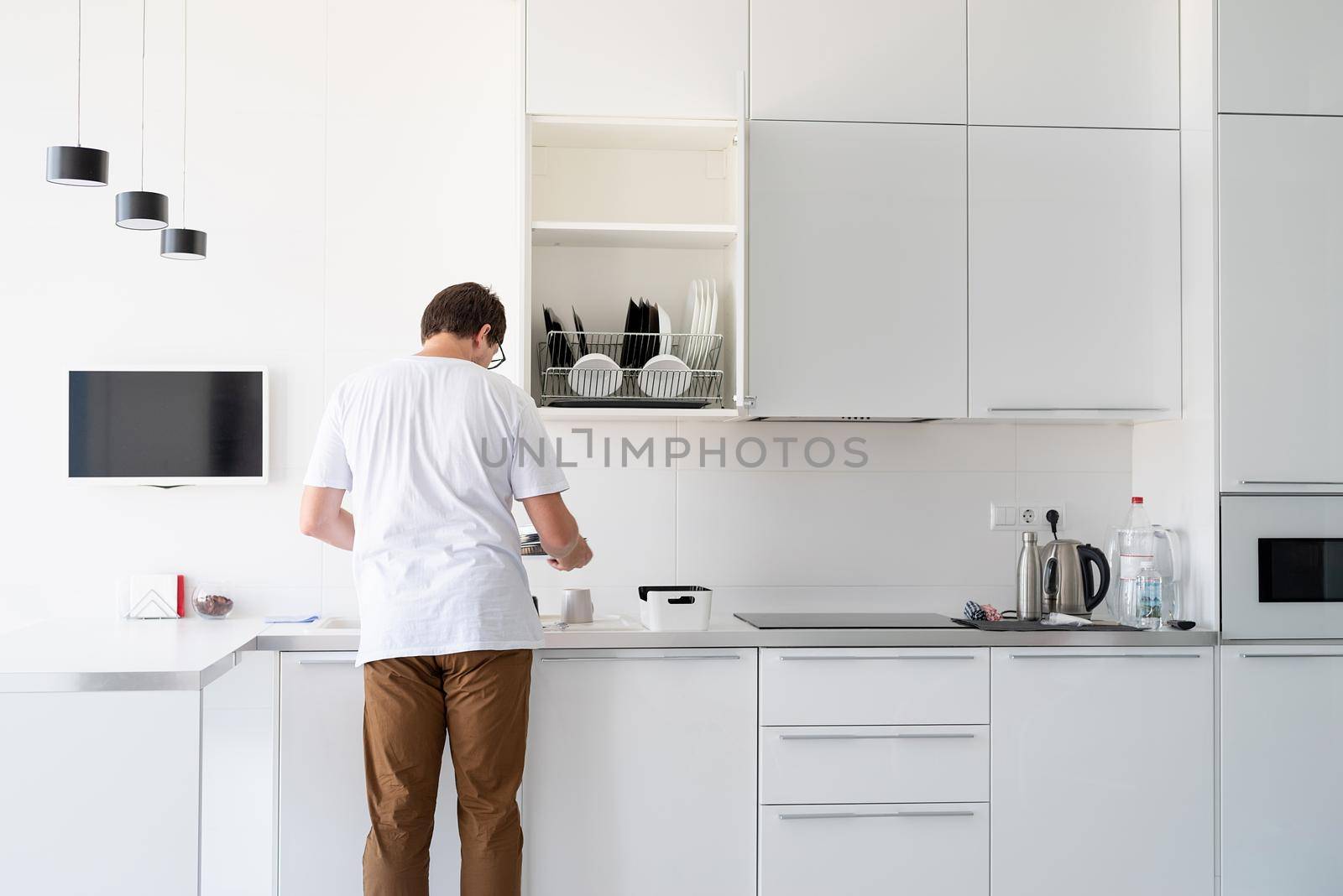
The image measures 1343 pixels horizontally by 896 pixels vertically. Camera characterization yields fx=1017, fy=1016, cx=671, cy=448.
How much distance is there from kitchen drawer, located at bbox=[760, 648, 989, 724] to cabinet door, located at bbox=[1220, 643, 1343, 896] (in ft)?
2.22

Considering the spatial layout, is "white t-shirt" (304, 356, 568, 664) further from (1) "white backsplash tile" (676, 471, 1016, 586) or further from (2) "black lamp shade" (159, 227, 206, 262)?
(1) "white backsplash tile" (676, 471, 1016, 586)

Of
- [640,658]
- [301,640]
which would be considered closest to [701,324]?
[640,658]

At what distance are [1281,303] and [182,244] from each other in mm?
2811

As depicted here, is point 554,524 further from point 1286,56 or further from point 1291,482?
point 1286,56

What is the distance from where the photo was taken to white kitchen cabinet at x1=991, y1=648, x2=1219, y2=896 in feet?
Result: 8.21

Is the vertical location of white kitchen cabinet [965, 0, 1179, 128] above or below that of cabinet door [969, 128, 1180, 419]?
above

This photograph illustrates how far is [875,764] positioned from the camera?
2465mm

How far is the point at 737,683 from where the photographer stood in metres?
2.45

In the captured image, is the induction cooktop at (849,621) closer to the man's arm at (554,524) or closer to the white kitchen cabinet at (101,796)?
the man's arm at (554,524)

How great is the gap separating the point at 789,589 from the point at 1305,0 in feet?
6.91

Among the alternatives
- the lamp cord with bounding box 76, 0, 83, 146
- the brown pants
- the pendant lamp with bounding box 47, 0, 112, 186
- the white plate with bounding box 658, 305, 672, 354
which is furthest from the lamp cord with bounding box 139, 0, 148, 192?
the brown pants

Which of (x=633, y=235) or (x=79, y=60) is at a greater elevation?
(x=79, y=60)

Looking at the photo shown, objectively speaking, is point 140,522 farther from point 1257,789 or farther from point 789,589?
point 1257,789

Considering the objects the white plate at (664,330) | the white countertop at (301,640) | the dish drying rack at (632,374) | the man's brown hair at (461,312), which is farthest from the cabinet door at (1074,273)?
the man's brown hair at (461,312)
